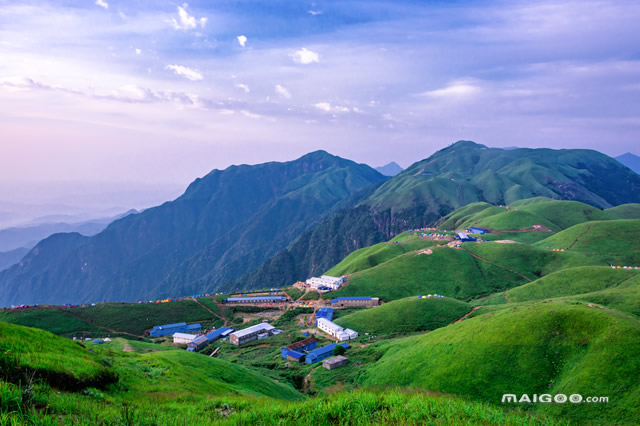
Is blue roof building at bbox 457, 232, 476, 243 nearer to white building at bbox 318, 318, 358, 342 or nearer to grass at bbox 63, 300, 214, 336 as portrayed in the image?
white building at bbox 318, 318, 358, 342

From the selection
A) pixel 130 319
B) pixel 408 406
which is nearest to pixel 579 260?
pixel 408 406

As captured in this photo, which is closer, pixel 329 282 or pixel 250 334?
pixel 250 334

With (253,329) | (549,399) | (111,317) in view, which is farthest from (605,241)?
(111,317)

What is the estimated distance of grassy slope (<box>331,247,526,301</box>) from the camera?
333 feet

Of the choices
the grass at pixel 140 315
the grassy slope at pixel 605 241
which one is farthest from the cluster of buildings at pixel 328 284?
the grassy slope at pixel 605 241

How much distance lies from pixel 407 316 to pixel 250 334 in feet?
127

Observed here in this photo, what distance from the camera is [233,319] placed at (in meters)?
100

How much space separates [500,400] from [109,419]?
38050 millimetres

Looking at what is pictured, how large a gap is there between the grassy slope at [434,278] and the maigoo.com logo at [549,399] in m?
66.5

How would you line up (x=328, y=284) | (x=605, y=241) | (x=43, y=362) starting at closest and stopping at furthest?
(x=43, y=362) → (x=328, y=284) → (x=605, y=241)

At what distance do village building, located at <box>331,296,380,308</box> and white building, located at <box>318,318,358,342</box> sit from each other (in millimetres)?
19175

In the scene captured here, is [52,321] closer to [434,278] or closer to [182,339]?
[182,339]

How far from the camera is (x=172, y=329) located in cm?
9125

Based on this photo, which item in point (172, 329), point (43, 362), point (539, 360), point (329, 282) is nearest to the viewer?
point (43, 362)
